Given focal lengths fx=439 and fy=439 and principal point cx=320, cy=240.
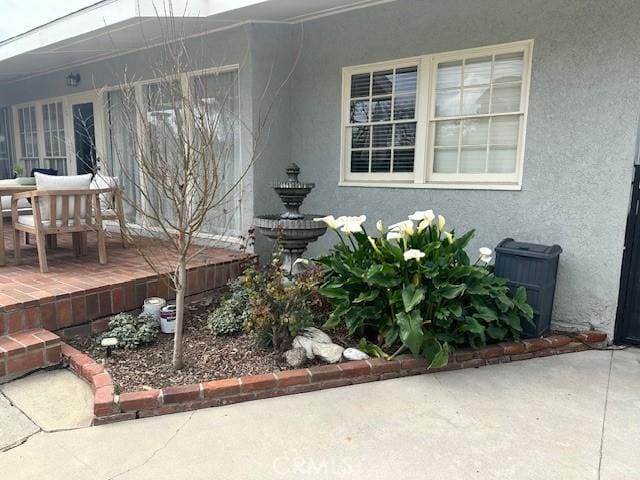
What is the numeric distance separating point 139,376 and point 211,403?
1.91 ft

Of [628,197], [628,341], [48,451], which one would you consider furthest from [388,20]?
[48,451]

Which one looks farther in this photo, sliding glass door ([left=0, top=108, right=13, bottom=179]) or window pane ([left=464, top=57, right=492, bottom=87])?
sliding glass door ([left=0, top=108, right=13, bottom=179])

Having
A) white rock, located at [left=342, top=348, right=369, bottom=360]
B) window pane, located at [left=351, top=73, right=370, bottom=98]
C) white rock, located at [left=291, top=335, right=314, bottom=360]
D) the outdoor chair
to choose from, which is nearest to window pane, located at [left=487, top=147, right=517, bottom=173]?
window pane, located at [left=351, top=73, right=370, bottom=98]

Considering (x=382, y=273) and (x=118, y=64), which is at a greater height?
(x=118, y=64)

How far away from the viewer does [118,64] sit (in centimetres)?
649

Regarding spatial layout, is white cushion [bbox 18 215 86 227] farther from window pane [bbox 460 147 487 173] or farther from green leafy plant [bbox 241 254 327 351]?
window pane [bbox 460 147 487 173]

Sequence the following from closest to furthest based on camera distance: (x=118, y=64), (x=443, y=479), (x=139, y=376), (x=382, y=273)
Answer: (x=443, y=479), (x=139, y=376), (x=382, y=273), (x=118, y=64)

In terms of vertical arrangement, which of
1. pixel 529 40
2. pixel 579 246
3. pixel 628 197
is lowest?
pixel 579 246

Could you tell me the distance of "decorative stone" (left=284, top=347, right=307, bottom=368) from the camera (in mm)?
3082

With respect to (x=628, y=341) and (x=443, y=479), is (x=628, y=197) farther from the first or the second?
(x=443, y=479)

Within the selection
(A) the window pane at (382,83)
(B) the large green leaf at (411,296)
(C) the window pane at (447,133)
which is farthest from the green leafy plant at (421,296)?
(A) the window pane at (382,83)

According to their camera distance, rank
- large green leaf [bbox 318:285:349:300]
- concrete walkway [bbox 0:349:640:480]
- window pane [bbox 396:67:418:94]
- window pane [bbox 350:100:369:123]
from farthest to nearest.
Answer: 1. window pane [bbox 350:100:369:123]
2. window pane [bbox 396:67:418:94]
3. large green leaf [bbox 318:285:349:300]
4. concrete walkway [bbox 0:349:640:480]

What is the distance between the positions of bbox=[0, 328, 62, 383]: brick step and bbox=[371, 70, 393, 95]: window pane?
3896 mm

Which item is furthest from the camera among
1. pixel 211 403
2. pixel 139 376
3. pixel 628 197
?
pixel 628 197
